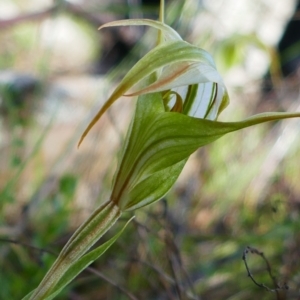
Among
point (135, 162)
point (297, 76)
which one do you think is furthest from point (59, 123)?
point (135, 162)

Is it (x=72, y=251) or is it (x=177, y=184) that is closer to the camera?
(x=72, y=251)

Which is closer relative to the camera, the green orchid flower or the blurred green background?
the green orchid flower

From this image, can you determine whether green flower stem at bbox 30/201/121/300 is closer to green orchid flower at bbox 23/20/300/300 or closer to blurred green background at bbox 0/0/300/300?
green orchid flower at bbox 23/20/300/300

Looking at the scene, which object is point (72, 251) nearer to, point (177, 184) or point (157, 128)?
point (157, 128)

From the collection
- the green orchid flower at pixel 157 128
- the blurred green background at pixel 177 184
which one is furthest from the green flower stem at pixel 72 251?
the blurred green background at pixel 177 184

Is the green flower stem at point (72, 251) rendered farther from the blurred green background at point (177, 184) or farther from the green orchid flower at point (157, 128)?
the blurred green background at point (177, 184)

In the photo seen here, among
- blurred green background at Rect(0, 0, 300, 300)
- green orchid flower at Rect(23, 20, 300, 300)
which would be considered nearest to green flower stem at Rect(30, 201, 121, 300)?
green orchid flower at Rect(23, 20, 300, 300)

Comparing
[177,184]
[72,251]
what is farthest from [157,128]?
[177,184]
